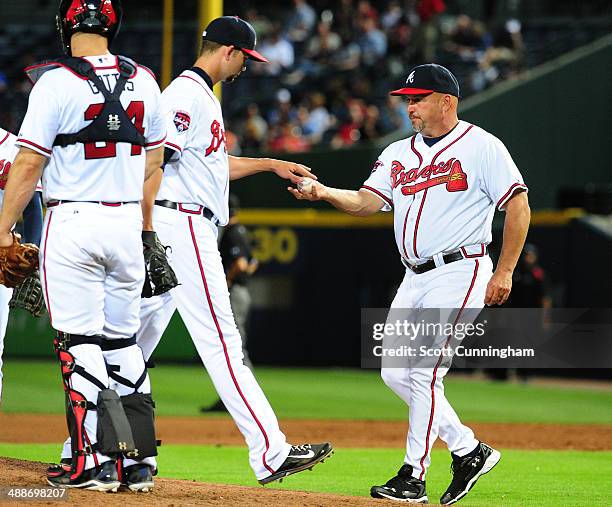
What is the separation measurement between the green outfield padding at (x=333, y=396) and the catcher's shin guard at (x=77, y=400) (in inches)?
265

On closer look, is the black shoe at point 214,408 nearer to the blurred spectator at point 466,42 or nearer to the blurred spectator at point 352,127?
the blurred spectator at point 352,127

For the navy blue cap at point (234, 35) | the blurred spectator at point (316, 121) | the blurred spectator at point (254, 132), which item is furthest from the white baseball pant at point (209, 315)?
the blurred spectator at point (316, 121)

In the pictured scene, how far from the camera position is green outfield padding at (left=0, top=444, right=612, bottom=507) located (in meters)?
6.92

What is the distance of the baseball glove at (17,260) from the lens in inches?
221

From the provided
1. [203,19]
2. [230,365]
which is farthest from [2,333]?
[203,19]

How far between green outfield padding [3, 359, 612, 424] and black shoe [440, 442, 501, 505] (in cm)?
578

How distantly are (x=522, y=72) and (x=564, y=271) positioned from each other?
13.5 feet

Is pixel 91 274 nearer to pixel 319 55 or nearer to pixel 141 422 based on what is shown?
pixel 141 422

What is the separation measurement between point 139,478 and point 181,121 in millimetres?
1817

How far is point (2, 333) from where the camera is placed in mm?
7086

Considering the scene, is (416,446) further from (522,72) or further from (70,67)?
(522,72)

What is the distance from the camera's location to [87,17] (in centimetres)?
544

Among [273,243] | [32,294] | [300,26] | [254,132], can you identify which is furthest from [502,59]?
[32,294]

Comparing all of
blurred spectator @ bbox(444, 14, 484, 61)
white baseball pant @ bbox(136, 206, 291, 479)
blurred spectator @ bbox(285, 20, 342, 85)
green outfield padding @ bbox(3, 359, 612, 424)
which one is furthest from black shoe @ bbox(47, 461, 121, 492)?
blurred spectator @ bbox(285, 20, 342, 85)
